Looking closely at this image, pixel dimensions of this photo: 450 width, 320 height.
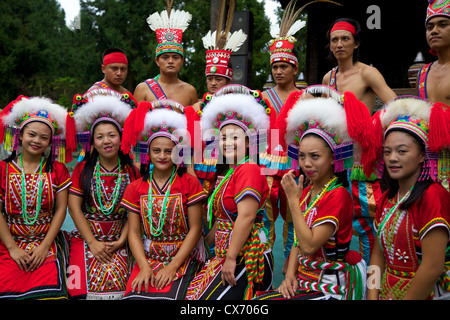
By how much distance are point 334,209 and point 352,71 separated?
6.22ft

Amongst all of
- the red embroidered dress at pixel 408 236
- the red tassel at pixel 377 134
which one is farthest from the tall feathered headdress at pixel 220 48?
the red embroidered dress at pixel 408 236

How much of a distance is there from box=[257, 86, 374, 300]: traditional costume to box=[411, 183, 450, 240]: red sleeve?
1.28 feet

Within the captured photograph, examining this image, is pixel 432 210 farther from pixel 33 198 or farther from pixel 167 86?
pixel 167 86

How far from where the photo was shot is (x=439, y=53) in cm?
297

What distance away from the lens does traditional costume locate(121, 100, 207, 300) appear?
2881 millimetres

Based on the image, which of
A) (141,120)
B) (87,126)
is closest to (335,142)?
(141,120)

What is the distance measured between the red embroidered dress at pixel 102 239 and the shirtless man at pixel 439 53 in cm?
235

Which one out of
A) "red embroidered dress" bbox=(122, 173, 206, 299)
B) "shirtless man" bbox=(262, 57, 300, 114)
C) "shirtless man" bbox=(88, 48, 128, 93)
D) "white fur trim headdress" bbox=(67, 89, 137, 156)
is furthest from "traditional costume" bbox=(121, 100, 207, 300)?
"shirtless man" bbox=(88, 48, 128, 93)

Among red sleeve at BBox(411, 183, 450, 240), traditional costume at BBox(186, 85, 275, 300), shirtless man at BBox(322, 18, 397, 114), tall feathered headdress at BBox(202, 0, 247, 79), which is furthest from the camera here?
tall feathered headdress at BBox(202, 0, 247, 79)

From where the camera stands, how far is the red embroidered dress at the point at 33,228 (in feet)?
9.23

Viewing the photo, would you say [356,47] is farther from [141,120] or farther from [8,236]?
[8,236]

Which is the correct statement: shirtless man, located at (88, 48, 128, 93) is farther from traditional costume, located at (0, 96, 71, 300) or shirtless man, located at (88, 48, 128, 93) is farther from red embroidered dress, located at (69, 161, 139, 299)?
red embroidered dress, located at (69, 161, 139, 299)

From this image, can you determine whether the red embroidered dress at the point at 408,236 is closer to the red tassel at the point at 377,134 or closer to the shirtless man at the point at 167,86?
the red tassel at the point at 377,134
